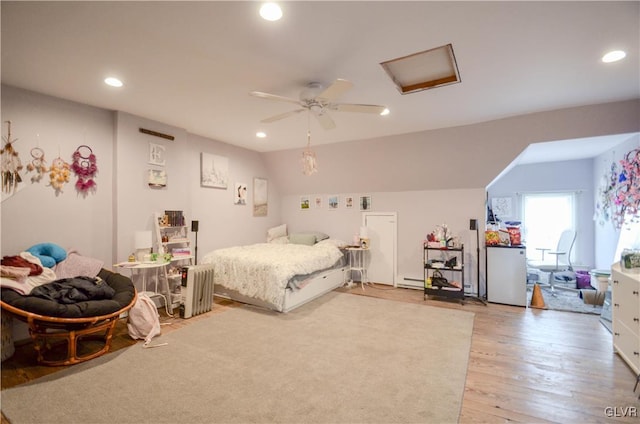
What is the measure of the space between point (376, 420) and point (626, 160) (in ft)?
16.0

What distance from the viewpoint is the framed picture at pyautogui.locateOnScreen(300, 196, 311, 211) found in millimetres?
6539

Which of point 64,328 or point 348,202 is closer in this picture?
point 64,328

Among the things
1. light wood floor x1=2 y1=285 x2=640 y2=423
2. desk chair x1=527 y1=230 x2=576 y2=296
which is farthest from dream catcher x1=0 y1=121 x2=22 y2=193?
desk chair x1=527 y1=230 x2=576 y2=296

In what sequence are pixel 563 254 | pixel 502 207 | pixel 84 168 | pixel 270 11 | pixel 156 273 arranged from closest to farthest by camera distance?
pixel 270 11 < pixel 84 168 < pixel 156 273 < pixel 563 254 < pixel 502 207

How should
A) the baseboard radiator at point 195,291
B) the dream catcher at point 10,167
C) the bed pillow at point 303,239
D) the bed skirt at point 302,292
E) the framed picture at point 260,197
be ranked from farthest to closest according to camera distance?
the framed picture at point 260,197, the bed pillow at point 303,239, the bed skirt at point 302,292, the baseboard radiator at point 195,291, the dream catcher at point 10,167

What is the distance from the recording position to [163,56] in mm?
2420

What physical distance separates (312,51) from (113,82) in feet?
6.96

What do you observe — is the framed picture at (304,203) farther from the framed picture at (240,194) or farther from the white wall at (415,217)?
the framed picture at (240,194)

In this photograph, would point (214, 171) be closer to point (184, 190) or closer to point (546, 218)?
point (184, 190)

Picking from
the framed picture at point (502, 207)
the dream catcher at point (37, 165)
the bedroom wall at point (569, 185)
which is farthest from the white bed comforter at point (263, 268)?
the bedroom wall at point (569, 185)

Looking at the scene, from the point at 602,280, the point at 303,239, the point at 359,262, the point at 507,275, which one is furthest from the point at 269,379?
the point at 602,280

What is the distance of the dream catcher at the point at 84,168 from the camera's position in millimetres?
3479

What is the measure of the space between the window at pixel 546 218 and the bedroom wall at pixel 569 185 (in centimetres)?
12

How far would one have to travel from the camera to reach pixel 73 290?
2.70 metres
